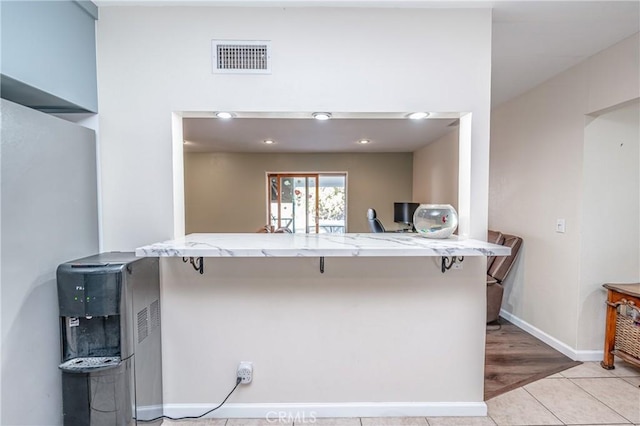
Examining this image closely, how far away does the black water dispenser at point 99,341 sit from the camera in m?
1.39

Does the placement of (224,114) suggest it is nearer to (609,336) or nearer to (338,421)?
(338,421)

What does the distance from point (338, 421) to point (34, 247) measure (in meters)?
1.84

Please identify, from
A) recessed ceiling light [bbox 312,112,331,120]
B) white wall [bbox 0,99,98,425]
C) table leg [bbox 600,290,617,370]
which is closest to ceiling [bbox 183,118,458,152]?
recessed ceiling light [bbox 312,112,331,120]

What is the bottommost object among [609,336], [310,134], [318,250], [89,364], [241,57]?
[609,336]

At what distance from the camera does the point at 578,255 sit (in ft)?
8.25

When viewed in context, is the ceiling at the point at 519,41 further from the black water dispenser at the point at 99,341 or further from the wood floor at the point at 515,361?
the wood floor at the point at 515,361

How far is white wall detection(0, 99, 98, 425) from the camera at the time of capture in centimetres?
126

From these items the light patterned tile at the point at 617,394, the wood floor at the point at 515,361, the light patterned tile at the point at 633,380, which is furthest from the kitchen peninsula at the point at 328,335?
the light patterned tile at the point at 633,380

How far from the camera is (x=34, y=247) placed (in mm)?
1365

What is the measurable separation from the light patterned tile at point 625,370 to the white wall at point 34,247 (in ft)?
12.1

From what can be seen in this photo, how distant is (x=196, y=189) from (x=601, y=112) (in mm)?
6620

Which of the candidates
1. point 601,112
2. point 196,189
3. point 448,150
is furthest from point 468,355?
point 196,189

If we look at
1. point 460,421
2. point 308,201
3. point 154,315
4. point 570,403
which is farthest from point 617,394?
point 308,201

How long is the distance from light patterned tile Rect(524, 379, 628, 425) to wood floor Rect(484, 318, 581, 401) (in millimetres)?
100
